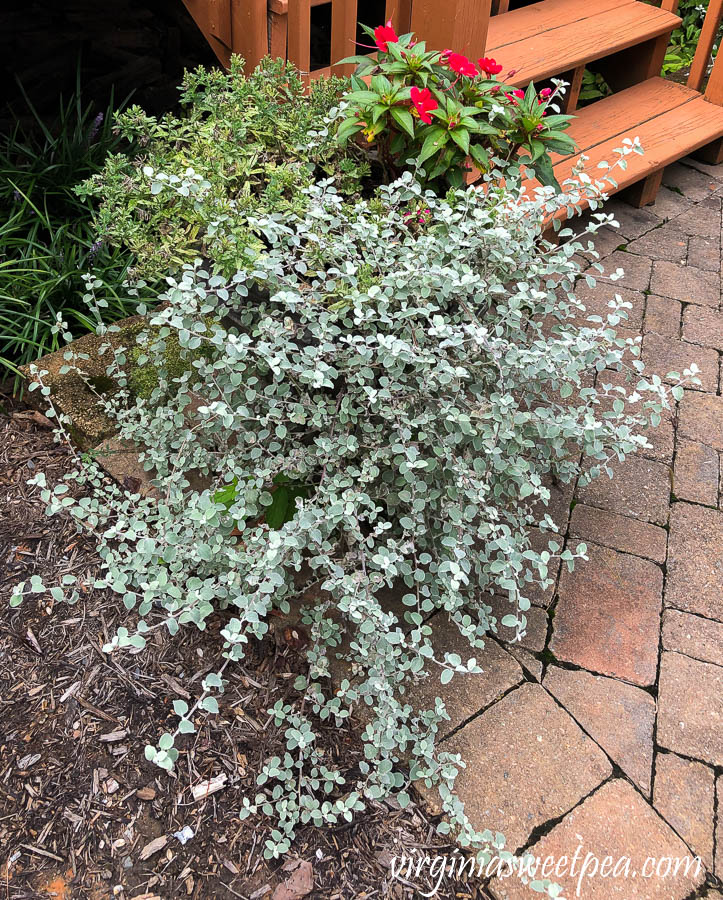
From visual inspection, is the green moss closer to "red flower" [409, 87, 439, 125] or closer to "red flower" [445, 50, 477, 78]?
"red flower" [409, 87, 439, 125]

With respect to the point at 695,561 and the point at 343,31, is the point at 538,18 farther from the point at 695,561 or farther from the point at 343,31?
the point at 695,561

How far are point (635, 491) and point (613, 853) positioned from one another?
1.09 meters

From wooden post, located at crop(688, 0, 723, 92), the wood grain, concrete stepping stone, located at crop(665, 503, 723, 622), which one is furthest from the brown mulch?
wooden post, located at crop(688, 0, 723, 92)

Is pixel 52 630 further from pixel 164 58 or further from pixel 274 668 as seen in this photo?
pixel 164 58

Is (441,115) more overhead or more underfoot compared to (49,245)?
more overhead

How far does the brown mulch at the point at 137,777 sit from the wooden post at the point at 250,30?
171 centimetres

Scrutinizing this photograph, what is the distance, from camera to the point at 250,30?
7.91 ft

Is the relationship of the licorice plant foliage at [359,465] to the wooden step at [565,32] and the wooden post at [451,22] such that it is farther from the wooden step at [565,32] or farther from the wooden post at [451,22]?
the wooden step at [565,32]

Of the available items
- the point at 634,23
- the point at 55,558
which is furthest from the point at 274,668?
the point at 634,23

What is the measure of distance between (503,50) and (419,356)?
2.23 m

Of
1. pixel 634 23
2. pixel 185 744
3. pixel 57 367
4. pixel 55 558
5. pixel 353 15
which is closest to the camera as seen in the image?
pixel 185 744

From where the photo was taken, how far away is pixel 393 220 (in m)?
1.84

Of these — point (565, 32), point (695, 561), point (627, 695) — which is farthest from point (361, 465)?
point (565, 32)

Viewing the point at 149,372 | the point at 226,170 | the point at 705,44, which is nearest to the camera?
the point at 226,170
